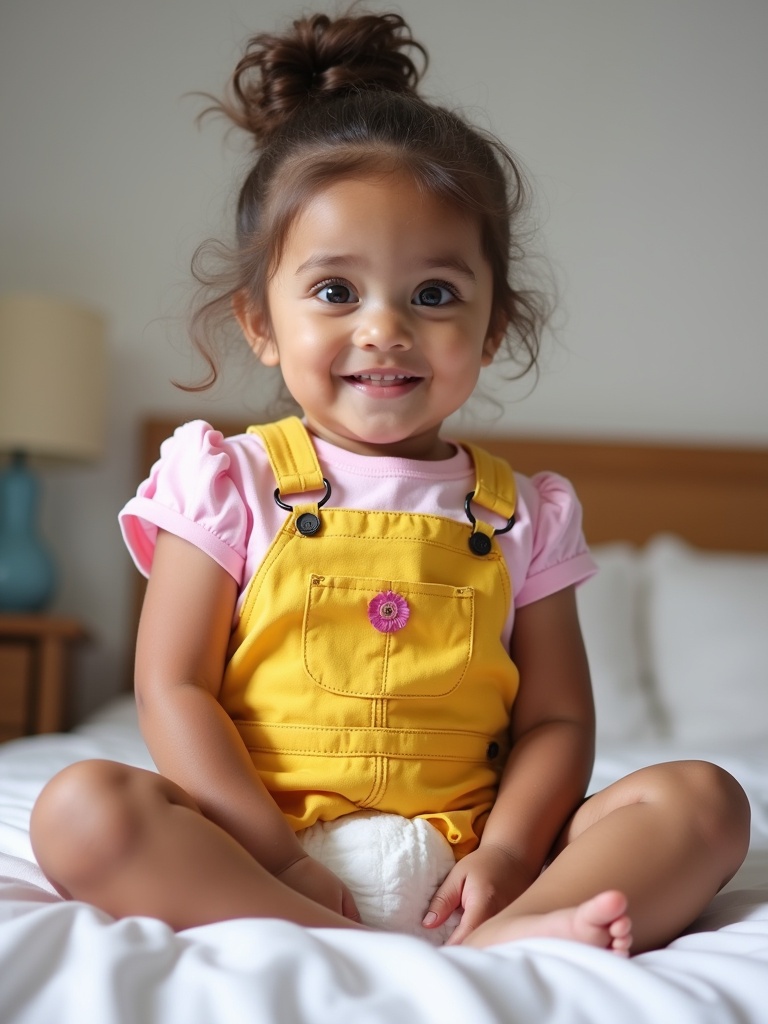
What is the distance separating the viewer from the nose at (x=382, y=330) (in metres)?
0.98

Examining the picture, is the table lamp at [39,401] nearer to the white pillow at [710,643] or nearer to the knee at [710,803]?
the white pillow at [710,643]

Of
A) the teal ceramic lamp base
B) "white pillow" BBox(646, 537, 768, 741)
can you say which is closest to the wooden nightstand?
the teal ceramic lamp base

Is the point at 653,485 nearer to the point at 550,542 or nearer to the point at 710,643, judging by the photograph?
the point at 710,643

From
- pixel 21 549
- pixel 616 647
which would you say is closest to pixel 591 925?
pixel 616 647

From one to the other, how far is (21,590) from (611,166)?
1680mm

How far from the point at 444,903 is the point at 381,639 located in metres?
0.21

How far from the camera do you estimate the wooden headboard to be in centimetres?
269

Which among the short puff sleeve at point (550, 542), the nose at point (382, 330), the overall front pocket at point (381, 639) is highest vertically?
the nose at point (382, 330)

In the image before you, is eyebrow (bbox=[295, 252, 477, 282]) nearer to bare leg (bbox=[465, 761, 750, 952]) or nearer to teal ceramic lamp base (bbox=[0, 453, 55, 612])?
bare leg (bbox=[465, 761, 750, 952])

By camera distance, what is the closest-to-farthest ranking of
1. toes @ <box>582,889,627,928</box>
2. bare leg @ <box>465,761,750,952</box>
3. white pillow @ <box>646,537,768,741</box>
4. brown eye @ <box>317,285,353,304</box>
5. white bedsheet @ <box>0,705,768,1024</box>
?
white bedsheet @ <box>0,705,768,1024</box>
toes @ <box>582,889,627,928</box>
bare leg @ <box>465,761,750,952</box>
brown eye @ <box>317,285,353,304</box>
white pillow @ <box>646,537,768,741</box>

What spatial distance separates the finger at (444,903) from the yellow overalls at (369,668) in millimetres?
55

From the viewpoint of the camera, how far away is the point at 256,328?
117cm

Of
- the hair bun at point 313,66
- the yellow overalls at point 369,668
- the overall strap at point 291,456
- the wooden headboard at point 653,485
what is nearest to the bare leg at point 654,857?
the yellow overalls at point 369,668

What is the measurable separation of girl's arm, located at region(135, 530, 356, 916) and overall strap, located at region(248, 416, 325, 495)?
10cm
